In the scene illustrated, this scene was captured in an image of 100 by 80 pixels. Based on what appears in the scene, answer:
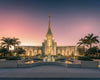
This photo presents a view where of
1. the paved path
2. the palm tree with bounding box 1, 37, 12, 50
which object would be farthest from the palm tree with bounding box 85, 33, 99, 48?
the palm tree with bounding box 1, 37, 12, 50

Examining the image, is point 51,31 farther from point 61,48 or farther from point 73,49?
point 73,49

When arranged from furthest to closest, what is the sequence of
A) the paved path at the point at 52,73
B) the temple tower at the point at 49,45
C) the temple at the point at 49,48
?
the temple at the point at 49,48
the temple tower at the point at 49,45
the paved path at the point at 52,73

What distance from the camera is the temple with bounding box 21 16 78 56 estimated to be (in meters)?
55.9

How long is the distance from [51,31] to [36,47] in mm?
16407

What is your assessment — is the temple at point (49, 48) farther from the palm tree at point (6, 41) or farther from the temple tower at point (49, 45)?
the palm tree at point (6, 41)

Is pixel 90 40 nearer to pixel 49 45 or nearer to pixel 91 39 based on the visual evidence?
pixel 91 39

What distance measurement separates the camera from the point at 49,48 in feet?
181

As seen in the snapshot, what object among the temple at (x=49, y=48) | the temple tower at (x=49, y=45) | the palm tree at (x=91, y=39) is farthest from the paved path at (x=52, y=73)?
the temple at (x=49, y=48)

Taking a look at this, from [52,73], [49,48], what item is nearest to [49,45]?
[49,48]

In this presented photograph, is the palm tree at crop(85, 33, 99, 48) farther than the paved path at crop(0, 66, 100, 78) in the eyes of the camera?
Yes

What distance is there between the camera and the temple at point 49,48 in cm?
5594

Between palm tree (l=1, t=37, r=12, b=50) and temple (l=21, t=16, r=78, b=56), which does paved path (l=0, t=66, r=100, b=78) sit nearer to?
palm tree (l=1, t=37, r=12, b=50)

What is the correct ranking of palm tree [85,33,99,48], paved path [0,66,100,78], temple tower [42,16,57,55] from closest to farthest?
paved path [0,66,100,78] → palm tree [85,33,99,48] → temple tower [42,16,57,55]

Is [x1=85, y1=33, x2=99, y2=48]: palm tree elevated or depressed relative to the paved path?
elevated
